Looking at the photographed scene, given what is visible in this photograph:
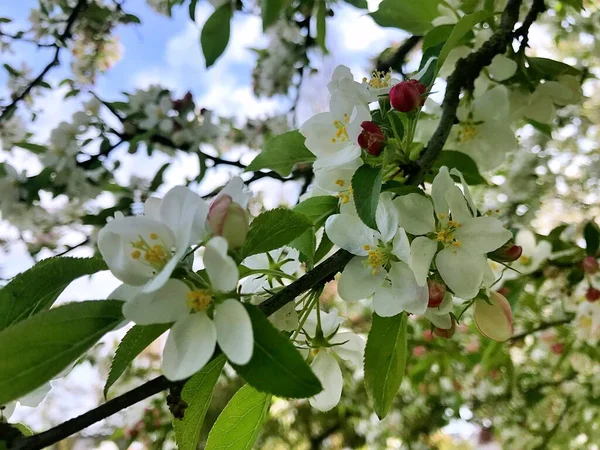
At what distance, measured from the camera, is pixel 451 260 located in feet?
1.56

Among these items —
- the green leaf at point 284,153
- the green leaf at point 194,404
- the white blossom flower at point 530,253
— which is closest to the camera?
the green leaf at point 194,404

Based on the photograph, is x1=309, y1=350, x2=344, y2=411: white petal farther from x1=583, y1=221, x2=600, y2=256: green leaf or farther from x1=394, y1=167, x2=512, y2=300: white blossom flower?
x1=583, y1=221, x2=600, y2=256: green leaf

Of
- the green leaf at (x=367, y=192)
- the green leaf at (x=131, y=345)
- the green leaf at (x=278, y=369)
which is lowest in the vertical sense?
the green leaf at (x=367, y=192)

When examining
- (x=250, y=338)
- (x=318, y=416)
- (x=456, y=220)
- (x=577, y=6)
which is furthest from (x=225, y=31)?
(x=318, y=416)

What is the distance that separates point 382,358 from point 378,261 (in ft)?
0.33

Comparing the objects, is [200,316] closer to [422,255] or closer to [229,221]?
[229,221]

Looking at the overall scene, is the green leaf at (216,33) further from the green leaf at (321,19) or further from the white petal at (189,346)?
the white petal at (189,346)

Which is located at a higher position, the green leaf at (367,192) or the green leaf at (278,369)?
the green leaf at (278,369)

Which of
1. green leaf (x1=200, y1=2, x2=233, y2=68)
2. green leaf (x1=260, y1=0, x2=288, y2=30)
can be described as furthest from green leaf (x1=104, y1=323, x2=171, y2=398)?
green leaf (x1=200, y1=2, x2=233, y2=68)

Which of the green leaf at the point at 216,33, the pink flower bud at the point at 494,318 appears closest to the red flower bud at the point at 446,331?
the pink flower bud at the point at 494,318

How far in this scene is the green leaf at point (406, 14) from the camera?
0.79 meters

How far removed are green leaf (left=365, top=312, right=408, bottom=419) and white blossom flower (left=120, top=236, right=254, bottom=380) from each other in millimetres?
202

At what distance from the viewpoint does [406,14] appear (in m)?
0.81

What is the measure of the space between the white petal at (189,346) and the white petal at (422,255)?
181 mm
